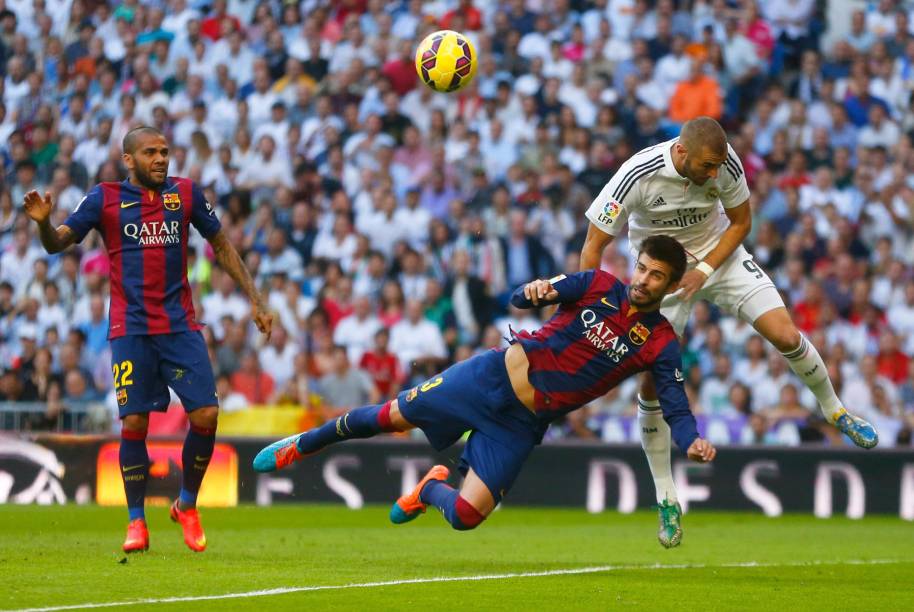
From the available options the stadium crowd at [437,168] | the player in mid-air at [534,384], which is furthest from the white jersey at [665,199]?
the stadium crowd at [437,168]

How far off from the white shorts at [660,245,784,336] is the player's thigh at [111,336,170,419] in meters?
3.32

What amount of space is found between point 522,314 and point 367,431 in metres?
8.28

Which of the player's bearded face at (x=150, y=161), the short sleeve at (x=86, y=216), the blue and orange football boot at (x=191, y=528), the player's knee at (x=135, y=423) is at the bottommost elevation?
the blue and orange football boot at (x=191, y=528)

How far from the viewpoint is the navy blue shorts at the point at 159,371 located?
980 centimetres

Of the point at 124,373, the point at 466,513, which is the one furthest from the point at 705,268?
the point at 124,373

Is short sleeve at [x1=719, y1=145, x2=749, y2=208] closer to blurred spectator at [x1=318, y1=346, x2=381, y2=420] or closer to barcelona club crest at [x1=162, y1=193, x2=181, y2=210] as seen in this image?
barcelona club crest at [x1=162, y1=193, x2=181, y2=210]

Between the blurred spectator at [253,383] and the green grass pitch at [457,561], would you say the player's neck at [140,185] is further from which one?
the blurred spectator at [253,383]

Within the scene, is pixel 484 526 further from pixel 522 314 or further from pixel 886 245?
pixel 886 245

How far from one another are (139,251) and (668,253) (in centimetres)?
333

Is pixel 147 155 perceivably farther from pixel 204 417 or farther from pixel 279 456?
pixel 279 456

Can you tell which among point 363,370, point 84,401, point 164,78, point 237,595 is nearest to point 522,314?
point 363,370

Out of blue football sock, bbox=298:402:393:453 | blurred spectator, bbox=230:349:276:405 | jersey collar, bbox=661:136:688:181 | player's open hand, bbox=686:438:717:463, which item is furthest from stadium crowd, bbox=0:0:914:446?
player's open hand, bbox=686:438:717:463

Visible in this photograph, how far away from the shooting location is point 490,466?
9.09 m

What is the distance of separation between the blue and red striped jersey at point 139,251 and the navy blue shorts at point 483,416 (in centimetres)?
169
